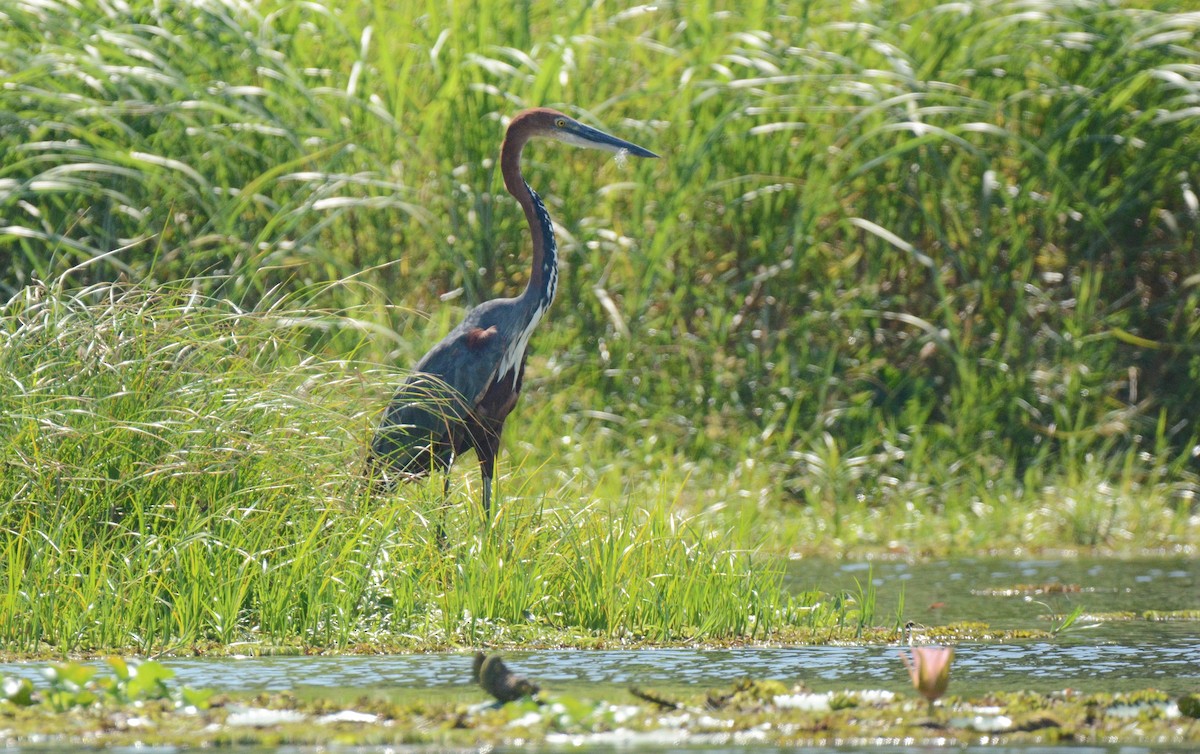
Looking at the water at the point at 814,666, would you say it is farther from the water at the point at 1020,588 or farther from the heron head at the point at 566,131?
the heron head at the point at 566,131

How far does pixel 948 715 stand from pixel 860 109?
637 centimetres

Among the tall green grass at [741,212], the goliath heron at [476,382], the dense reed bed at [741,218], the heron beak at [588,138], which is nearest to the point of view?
the goliath heron at [476,382]

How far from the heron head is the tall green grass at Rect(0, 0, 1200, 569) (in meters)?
1.50

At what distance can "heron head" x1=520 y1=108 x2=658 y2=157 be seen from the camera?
24.6ft

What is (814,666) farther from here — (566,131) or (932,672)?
(566,131)

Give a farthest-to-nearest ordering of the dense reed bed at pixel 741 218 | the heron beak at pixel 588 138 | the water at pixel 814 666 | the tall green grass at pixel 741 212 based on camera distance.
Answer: the tall green grass at pixel 741 212, the dense reed bed at pixel 741 218, the heron beak at pixel 588 138, the water at pixel 814 666

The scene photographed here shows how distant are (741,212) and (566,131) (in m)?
2.78

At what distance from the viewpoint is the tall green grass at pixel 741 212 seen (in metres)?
9.23

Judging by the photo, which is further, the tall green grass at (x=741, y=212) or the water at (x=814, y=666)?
the tall green grass at (x=741, y=212)

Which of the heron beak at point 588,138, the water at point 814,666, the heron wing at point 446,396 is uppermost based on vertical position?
the heron beak at point 588,138

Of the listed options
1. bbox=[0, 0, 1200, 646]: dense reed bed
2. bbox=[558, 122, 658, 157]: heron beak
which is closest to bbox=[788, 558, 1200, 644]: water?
bbox=[0, 0, 1200, 646]: dense reed bed

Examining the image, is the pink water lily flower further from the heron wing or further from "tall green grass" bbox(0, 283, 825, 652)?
the heron wing

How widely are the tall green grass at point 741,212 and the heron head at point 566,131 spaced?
1502 mm

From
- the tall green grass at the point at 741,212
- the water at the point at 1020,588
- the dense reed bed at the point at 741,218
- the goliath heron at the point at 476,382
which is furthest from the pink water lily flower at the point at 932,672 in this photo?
the tall green grass at the point at 741,212
